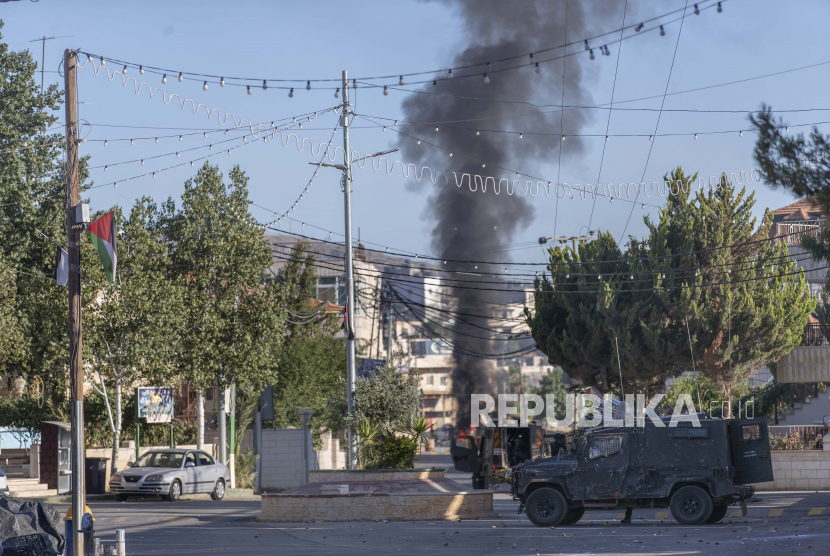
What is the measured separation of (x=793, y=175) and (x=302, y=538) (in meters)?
10.6

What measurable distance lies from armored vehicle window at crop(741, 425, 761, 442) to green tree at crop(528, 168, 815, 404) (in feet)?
49.3

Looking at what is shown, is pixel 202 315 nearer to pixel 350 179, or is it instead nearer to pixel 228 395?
pixel 228 395

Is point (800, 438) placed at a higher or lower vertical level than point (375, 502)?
higher

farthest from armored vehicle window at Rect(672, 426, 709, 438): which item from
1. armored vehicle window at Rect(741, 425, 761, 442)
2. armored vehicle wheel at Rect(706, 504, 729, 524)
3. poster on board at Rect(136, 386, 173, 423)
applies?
poster on board at Rect(136, 386, 173, 423)

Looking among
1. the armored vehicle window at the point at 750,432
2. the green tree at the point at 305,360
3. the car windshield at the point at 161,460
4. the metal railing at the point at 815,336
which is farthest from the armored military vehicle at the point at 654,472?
the green tree at the point at 305,360

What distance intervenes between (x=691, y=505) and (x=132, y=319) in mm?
18500

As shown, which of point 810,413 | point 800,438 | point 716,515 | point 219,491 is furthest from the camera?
point 810,413

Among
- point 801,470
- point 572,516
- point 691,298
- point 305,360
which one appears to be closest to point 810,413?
point 691,298

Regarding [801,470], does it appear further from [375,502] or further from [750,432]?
[375,502]

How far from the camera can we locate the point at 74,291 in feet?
51.0

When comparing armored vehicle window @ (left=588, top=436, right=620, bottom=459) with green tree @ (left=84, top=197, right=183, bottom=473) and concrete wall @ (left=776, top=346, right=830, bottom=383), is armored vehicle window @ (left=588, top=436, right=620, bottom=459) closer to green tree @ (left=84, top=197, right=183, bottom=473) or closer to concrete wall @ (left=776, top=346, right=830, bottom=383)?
green tree @ (left=84, top=197, right=183, bottom=473)

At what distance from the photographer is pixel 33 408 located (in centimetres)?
3253

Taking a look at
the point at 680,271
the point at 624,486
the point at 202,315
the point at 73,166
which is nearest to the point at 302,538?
the point at 624,486

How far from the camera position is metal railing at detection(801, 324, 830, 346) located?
118 feet
